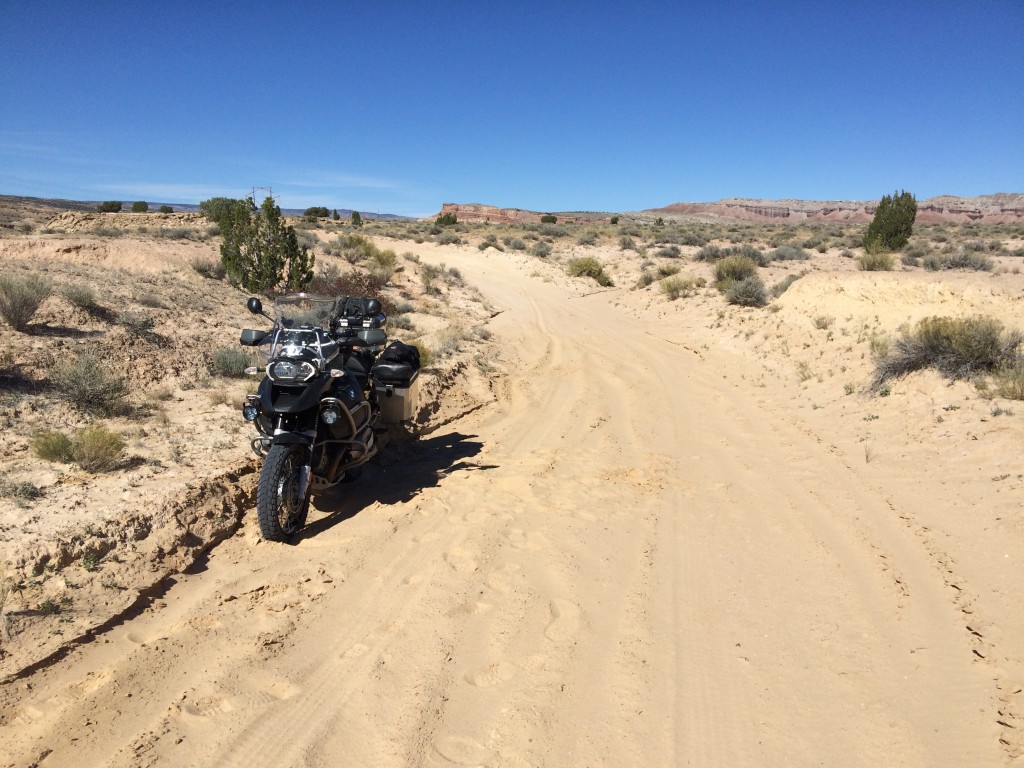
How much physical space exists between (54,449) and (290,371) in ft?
7.29

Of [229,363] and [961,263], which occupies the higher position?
[961,263]

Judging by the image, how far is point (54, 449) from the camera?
5.34m

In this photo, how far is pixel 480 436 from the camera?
26.5 feet

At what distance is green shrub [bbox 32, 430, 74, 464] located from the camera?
5336 millimetres

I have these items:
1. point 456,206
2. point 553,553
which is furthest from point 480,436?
point 456,206

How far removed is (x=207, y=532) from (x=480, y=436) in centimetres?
371

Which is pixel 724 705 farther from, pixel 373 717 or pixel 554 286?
pixel 554 286

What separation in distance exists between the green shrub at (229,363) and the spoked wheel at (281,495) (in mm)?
3911

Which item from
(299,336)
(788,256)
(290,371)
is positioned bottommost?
(290,371)

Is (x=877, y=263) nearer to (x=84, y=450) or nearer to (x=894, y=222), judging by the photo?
(x=894, y=222)

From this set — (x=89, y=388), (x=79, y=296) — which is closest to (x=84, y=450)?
(x=89, y=388)

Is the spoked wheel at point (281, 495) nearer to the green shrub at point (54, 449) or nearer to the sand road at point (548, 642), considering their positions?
the sand road at point (548, 642)

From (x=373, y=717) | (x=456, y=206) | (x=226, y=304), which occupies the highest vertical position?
(x=456, y=206)

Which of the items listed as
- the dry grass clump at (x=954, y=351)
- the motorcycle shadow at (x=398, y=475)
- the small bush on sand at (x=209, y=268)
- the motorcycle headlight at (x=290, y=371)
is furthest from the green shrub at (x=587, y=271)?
the motorcycle headlight at (x=290, y=371)
